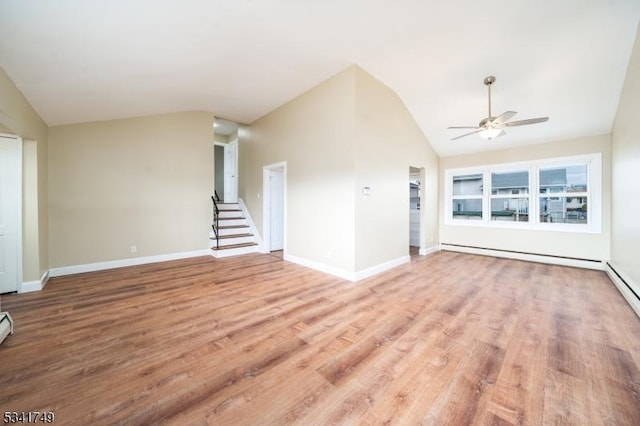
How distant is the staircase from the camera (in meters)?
5.61

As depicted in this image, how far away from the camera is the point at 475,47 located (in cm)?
321

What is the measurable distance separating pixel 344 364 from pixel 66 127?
18.9ft

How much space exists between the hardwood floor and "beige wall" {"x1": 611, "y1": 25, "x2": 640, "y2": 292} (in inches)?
22.9

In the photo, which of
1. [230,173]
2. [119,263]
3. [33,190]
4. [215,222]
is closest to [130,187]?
[33,190]

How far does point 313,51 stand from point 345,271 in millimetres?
3349

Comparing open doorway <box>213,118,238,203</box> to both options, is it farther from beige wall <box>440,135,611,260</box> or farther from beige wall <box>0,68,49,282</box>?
beige wall <box>440,135,611,260</box>

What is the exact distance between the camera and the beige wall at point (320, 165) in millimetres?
3887

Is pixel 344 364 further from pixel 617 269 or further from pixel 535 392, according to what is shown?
pixel 617 269

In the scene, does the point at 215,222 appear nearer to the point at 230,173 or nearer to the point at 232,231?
the point at 232,231

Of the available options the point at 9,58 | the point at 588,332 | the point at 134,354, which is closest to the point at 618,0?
the point at 588,332

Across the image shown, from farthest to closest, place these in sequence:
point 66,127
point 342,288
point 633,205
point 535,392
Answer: point 66,127
point 342,288
point 633,205
point 535,392

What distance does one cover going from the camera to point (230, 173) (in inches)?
326

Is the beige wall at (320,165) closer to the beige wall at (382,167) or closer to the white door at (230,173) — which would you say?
the beige wall at (382,167)

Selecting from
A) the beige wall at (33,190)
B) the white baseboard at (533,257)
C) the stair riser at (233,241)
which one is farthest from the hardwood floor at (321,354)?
the stair riser at (233,241)
